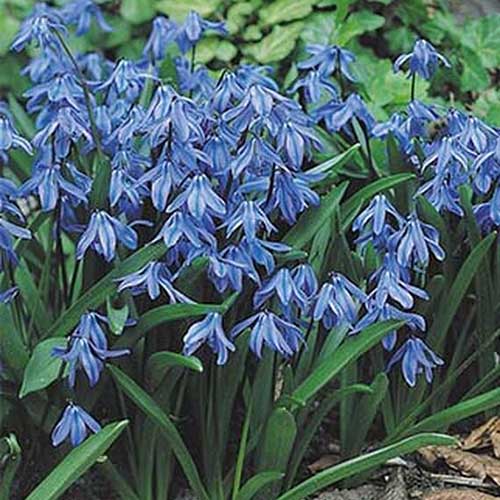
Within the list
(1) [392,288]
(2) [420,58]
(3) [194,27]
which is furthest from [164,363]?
Result: (3) [194,27]

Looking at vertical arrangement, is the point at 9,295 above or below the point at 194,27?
below

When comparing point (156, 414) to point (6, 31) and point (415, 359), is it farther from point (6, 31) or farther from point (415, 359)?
point (6, 31)

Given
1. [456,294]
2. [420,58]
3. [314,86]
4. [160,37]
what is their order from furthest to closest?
[160,37]
[314,86]
[420,58]
[456,294]

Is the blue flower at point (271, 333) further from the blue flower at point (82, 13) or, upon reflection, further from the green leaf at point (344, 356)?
the blue flower at point (82, 13)

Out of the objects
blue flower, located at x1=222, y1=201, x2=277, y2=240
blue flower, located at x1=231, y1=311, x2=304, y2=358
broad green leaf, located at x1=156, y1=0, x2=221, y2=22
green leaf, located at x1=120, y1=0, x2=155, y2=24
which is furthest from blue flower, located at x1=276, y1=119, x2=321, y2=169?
green leaf, located at x1=120, y1=0, x2=155, y2=24

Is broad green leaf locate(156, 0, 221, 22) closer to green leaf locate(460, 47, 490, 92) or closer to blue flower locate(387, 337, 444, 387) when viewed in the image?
green leaf locate(460, 47, 490, 92)

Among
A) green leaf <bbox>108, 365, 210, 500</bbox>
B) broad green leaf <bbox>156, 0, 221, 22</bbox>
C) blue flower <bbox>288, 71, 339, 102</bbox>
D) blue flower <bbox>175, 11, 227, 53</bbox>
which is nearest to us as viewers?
green leaf <bbox>108, 365, 210, 500</bbox>

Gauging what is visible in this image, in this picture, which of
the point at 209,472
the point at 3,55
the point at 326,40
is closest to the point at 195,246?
the point at 209,472
